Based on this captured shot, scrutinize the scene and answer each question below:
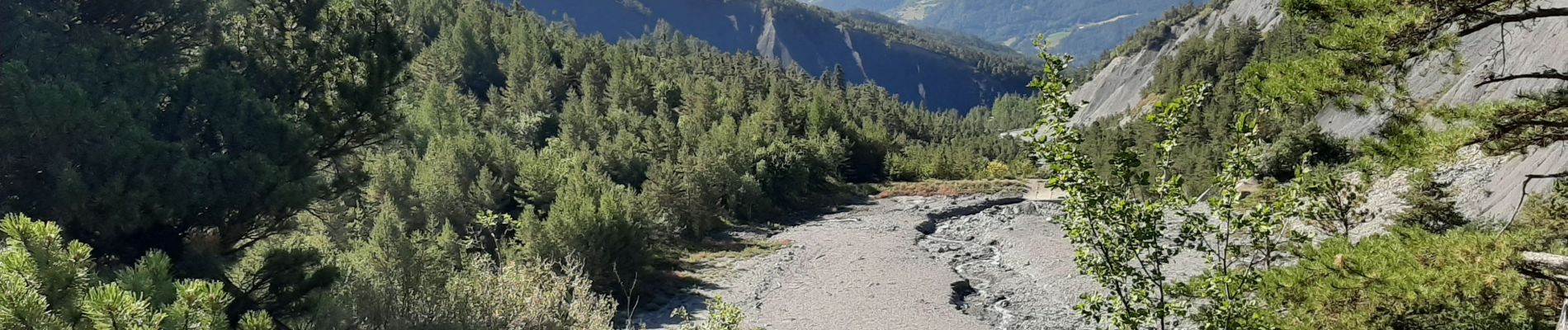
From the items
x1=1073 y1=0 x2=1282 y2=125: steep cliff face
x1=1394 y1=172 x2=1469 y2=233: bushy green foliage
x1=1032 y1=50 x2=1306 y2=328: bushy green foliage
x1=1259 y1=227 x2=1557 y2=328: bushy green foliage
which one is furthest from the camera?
x1=1073 y1=0 x2=1282 y2=125: steep cliff face

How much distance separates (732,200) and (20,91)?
2966 cm

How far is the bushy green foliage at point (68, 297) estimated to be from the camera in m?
3.70

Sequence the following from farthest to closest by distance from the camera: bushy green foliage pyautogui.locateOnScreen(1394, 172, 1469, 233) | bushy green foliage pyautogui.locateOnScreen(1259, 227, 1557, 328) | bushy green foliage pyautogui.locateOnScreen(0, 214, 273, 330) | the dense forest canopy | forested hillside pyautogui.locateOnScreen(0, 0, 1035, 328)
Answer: bushy green foliage pyautogui.locateOnScreen(1394, 172, 1469, 233), bushy green foliage pyautogui.locateOnScreen(1259, 227, 1557, 328), forested hillside pyautogui.locateOnScreen(0, 0, 1035, 328), the dense forest canopy, bushy green foliage pyautogui.locateOnScreen(0, 214, 273, 330)

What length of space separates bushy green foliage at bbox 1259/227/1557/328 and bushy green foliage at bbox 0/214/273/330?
7.24 meters

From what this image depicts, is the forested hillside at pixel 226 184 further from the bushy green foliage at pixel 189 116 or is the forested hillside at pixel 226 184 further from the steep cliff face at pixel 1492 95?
the steep cliff face at pixel 1492 95

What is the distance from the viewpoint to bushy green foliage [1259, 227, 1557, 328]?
672cm

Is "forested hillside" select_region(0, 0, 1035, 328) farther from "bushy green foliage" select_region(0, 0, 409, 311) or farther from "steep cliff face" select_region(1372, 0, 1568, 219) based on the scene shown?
"steep cliff face" select_region(1372, 0, 1568, 219)

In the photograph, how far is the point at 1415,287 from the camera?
270 inches

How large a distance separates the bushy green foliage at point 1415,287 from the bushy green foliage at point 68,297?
7.24 m

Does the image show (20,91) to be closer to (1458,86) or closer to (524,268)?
(524,268)

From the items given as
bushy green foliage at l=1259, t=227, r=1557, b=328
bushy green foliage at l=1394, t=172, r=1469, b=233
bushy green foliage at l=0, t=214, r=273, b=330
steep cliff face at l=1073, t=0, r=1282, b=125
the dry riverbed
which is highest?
steep cliff face at l=1073, t=0, r=1282, b=125

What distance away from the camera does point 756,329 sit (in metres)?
17.7

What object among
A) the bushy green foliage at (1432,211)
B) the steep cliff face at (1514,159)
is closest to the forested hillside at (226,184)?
the bushy green foliage at (1432,211)

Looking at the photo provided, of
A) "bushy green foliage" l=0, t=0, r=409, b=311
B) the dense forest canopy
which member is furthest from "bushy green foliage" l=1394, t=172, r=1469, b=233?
"bushy green foliage" l=0, t=0, r=409, b=311
